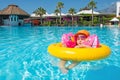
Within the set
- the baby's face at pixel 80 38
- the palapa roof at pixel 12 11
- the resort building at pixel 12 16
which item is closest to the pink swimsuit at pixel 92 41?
the baby's face at pixel 80 38

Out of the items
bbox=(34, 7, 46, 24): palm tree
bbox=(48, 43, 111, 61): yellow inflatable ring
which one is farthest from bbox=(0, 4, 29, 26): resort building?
bbox=(48, 43, 111, 61): yellow inflatable ring

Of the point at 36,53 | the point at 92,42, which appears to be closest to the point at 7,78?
the point at 92,42

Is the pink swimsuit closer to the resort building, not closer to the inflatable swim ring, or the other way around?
the inflatable swim ring

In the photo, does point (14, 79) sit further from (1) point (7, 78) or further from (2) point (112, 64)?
(2) point (112, 64)

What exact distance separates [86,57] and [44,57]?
388 cm

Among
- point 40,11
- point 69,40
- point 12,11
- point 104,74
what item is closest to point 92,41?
point 69,40

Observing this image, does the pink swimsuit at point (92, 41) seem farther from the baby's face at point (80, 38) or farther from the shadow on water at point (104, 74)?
the shadow on water at point (104, 74)

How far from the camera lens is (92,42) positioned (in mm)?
6109

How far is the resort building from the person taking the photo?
42.3m

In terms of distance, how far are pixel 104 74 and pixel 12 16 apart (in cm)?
3828

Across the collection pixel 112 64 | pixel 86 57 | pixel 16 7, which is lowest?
pixel 112 64

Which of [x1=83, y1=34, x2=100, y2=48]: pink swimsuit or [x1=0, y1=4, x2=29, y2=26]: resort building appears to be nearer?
[x1=83, y1=34, x2=100, y2=48]: pink swimsuit

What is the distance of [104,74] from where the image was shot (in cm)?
669

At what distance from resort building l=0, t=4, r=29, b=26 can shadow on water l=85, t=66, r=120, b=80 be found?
3594 centimetres
